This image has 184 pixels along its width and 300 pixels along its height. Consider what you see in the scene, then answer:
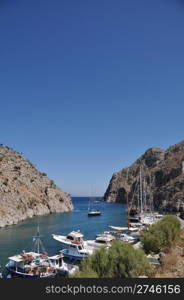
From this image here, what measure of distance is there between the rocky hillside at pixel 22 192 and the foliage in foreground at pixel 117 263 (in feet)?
183

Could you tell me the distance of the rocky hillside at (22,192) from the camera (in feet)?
269

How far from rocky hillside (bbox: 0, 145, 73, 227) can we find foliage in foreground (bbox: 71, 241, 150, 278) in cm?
5575

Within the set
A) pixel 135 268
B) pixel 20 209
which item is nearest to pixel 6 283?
pixel 135 268

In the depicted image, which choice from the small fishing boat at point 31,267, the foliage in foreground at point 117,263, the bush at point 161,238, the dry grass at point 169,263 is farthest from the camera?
the bush at point 161,238

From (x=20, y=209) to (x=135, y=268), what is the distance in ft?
242

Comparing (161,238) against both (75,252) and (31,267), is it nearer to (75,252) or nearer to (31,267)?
(75,252)

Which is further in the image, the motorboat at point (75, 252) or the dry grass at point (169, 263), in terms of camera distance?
the motorboat at point (75, 252)

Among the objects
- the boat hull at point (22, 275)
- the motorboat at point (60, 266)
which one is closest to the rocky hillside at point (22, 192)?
the motorboat at point (60, 266)

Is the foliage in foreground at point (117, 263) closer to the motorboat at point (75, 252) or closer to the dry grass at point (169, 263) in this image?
the dry grass at point (169, 263)

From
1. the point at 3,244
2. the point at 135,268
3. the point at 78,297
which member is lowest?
the point at 3,244

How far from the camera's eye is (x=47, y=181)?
137625 millimetres

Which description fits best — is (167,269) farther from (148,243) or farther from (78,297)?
(78,297)

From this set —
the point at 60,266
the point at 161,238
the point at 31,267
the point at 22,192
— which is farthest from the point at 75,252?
the point at 22,192

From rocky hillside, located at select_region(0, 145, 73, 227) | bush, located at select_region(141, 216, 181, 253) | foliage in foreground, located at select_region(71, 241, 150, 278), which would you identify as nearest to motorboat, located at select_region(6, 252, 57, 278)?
bush, located at select_region(141, 216, 181, 253)
